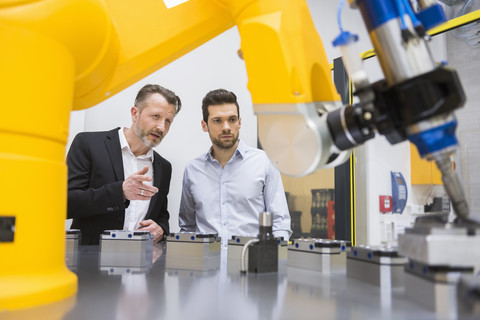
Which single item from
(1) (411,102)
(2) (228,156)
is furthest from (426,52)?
(2) (228,156)

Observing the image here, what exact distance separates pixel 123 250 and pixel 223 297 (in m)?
0.30

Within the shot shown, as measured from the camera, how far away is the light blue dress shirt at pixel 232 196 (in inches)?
72.8

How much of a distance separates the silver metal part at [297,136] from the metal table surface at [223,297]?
17cm

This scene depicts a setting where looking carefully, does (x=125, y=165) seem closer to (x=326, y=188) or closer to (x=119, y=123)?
(x=119, y=123)

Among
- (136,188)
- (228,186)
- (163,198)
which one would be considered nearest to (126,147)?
(163,198)

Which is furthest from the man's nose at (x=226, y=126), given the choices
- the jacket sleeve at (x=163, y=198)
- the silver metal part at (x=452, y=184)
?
the silver metal part at (x=452, y=184)

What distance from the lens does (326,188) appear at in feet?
7.17

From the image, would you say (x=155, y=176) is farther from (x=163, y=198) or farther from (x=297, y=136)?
(x=297, y=136)

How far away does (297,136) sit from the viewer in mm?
485

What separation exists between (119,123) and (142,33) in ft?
6.17

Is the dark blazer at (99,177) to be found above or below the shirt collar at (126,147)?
below

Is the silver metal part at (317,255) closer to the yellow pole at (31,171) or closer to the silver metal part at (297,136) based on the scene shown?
the silver metal part at (297,136)

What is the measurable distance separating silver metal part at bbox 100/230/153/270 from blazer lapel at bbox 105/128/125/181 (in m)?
1.20

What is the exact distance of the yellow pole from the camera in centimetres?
43
